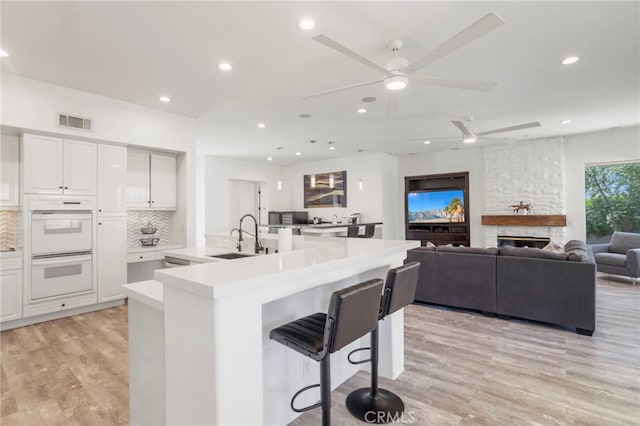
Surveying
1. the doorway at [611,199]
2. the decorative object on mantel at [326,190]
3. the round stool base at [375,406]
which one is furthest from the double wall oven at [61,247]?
the doorway at [611,199]

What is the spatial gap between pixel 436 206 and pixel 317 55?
6231mm

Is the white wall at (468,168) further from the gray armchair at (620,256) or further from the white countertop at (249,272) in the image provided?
the white countertop at (249,272)

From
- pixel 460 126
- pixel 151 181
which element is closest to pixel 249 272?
pixel 151 181

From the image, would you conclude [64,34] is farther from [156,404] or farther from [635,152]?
[635,152]

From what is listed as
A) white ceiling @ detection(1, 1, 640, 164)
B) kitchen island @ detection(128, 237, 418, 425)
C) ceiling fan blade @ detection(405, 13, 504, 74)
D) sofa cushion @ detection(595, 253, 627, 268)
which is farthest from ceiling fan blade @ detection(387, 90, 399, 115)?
sofa cushion @ detection(595, 253, 627, 268)

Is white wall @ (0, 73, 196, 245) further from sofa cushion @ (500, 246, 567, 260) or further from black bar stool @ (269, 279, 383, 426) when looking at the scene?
sofa cushion @ (500, 246, 567, 260)

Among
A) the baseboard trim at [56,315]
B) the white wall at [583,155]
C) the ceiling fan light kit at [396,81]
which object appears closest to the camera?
the ceiling fan light kit at [396,81]

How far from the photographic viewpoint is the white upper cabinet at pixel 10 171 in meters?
3.66

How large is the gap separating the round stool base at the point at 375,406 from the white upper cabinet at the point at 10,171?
4315 mm

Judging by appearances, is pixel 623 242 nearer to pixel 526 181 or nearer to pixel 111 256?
pixel 526 181

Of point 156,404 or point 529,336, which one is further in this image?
point 529,336

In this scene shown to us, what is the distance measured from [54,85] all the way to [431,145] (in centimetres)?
671

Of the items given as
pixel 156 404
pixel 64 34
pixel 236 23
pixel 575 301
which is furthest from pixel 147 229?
pixel 575 301

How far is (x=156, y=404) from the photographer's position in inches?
62.4
